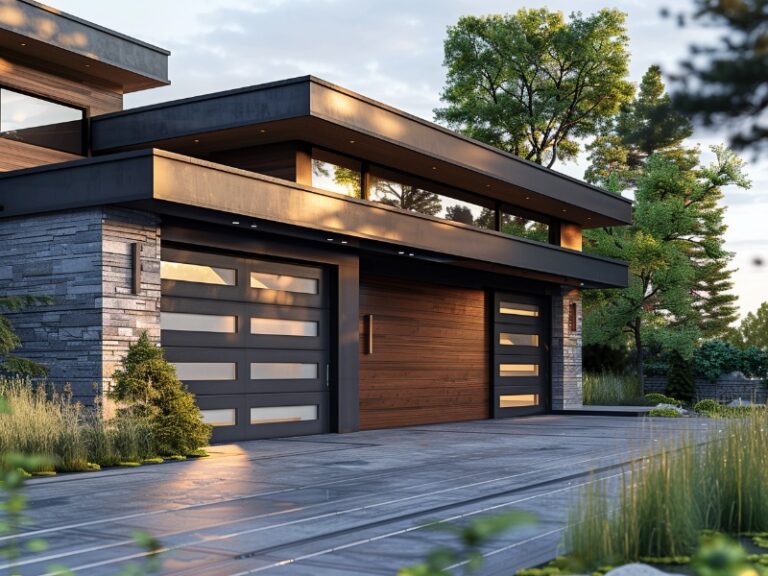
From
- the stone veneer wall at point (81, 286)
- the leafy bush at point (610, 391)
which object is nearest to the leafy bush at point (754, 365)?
the leafy bush at point (610, 391)

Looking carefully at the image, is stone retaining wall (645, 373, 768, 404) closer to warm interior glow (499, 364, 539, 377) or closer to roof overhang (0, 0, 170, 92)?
warm interior glow (499, 364, 539, 377)

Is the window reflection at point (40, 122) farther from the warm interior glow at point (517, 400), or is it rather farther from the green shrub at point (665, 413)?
the green shrub at point (665, 413)

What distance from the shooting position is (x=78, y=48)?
1795 cm

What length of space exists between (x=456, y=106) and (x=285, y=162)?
86.3 feet

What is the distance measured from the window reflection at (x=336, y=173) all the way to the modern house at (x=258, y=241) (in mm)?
42

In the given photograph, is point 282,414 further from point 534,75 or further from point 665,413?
point 534,75

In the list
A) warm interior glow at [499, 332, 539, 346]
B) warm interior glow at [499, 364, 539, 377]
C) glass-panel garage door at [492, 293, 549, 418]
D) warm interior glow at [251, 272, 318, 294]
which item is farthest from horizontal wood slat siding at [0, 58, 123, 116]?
warm interior glow at [499, 364, 539, 377]

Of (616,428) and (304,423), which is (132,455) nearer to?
(304,423)

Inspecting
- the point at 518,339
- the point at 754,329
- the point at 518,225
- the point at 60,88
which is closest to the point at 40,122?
the point at 60,88

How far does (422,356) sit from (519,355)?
4.77 metres

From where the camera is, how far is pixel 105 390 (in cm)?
1388

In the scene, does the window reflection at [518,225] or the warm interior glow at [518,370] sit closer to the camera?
the warm interior glow at [518,370]

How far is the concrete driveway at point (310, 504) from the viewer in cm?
688

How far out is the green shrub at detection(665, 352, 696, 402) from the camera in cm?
3138
